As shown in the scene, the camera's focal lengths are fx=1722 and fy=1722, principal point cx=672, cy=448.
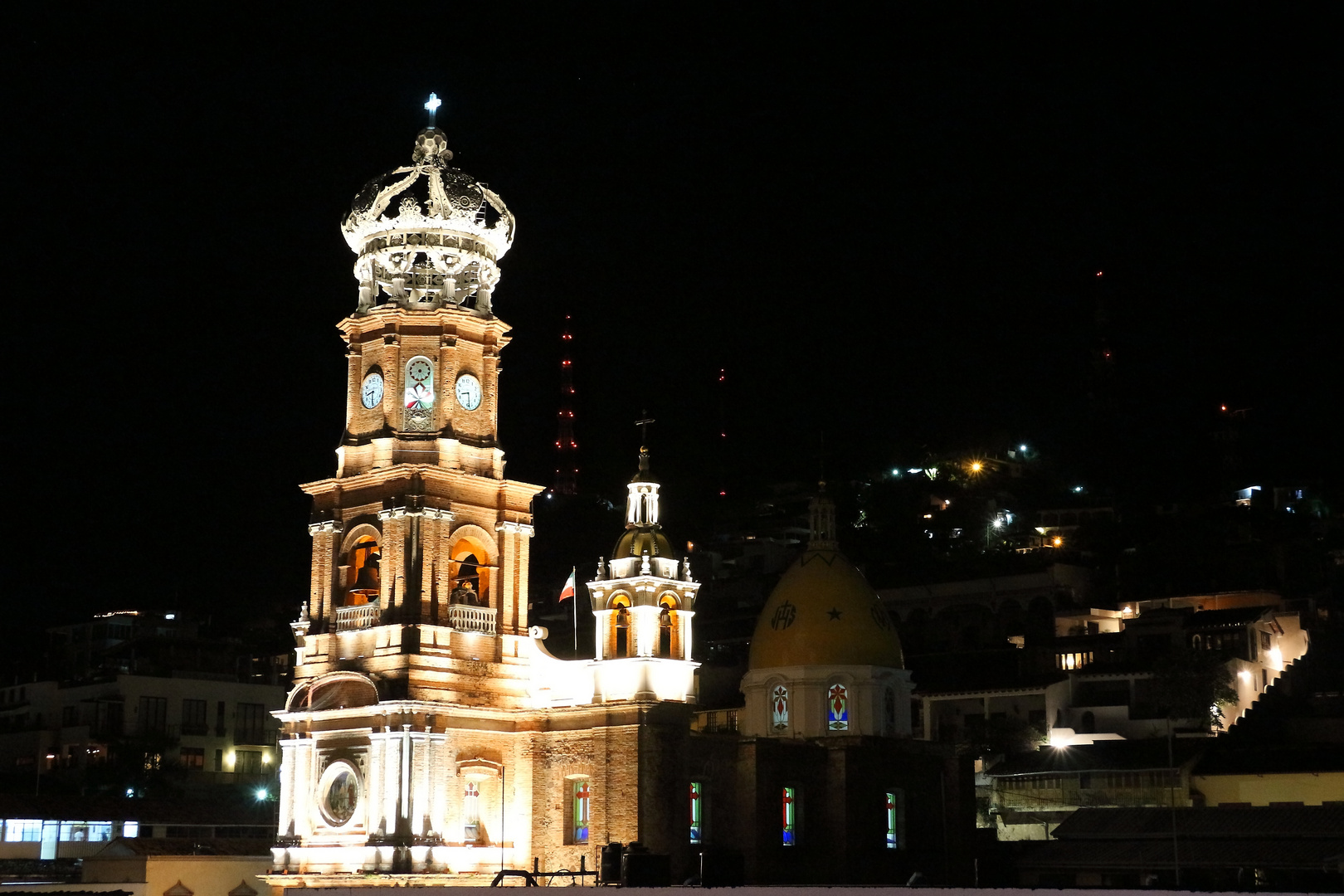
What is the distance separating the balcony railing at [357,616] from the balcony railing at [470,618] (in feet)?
7.48

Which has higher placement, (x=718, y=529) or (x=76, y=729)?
(x=718, y=529)

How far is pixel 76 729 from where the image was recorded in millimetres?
80250

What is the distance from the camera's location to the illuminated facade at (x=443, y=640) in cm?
4878

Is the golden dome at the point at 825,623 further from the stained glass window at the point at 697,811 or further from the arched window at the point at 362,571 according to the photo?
the arched window at the point at 362,571

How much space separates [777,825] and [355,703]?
44.2ft

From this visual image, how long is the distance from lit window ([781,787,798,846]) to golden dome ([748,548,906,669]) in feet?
20.2

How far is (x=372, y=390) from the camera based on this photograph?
5294cm

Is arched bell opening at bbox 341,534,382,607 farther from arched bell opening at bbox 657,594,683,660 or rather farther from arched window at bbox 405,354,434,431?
arched bell opening at bbox 657,594,683,660

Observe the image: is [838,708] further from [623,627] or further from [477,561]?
[477,561]

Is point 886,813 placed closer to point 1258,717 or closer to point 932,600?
point 1258,717

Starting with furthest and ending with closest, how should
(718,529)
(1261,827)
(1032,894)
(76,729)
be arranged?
(718,529) → (76,729) → (1261,827) → (1032,894)

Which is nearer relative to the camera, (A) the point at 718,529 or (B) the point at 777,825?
(B) the point at 777,825

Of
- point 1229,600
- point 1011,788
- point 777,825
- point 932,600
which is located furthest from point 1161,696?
point 777,825

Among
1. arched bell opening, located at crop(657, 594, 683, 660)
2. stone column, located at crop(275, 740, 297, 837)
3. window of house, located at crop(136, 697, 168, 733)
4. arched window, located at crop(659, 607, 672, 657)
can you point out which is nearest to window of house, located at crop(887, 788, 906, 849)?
arched window, located at crop(659, 607, 672, 657)
